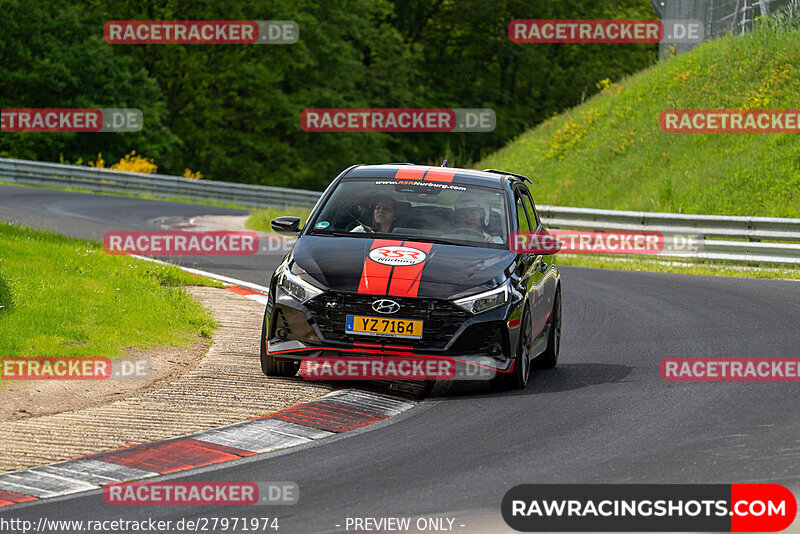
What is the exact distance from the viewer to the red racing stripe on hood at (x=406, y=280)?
8.97 meters

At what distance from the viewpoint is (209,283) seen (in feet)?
51.1

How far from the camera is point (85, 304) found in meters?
11.4

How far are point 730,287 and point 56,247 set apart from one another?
9.37 m

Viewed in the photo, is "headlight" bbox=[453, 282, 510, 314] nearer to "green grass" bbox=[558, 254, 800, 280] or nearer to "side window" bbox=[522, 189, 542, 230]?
"side window" bbox=[522, 189, 542, 230]

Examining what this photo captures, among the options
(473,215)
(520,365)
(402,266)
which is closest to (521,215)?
(473,215)

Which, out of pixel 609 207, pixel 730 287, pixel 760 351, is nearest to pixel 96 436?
pixel 760 351
